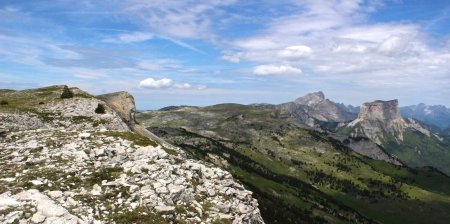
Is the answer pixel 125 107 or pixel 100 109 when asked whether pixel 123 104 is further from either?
pixel 100 109

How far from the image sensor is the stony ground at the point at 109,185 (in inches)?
897

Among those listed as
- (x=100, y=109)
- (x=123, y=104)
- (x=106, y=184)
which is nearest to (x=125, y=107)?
(x=123, y=104)

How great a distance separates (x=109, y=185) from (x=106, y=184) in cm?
21

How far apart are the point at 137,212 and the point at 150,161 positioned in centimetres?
616

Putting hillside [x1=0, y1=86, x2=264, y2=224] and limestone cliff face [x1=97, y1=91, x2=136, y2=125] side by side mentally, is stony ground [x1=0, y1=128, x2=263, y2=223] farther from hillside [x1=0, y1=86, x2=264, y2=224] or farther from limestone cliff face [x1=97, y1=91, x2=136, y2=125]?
limestone cliff face [x1=97, y1=91, x2=136, y2=125]

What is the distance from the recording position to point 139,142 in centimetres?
3394

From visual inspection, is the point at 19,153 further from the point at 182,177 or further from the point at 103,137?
the point at 182,177

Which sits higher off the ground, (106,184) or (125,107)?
(125,107)

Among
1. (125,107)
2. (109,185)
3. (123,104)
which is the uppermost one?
(123,104)

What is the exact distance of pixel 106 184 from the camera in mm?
26047

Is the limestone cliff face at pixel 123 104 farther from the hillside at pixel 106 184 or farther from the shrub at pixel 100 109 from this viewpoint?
the hillside at pixel 106 184

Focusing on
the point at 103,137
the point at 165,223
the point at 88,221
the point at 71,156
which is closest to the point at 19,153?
the point at 71,156

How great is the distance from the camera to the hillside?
74.9 ft

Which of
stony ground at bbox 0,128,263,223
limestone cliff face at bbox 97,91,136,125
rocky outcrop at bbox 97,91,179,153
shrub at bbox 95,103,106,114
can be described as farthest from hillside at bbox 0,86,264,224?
limestone cliff face at bbox 97,91,136,125
